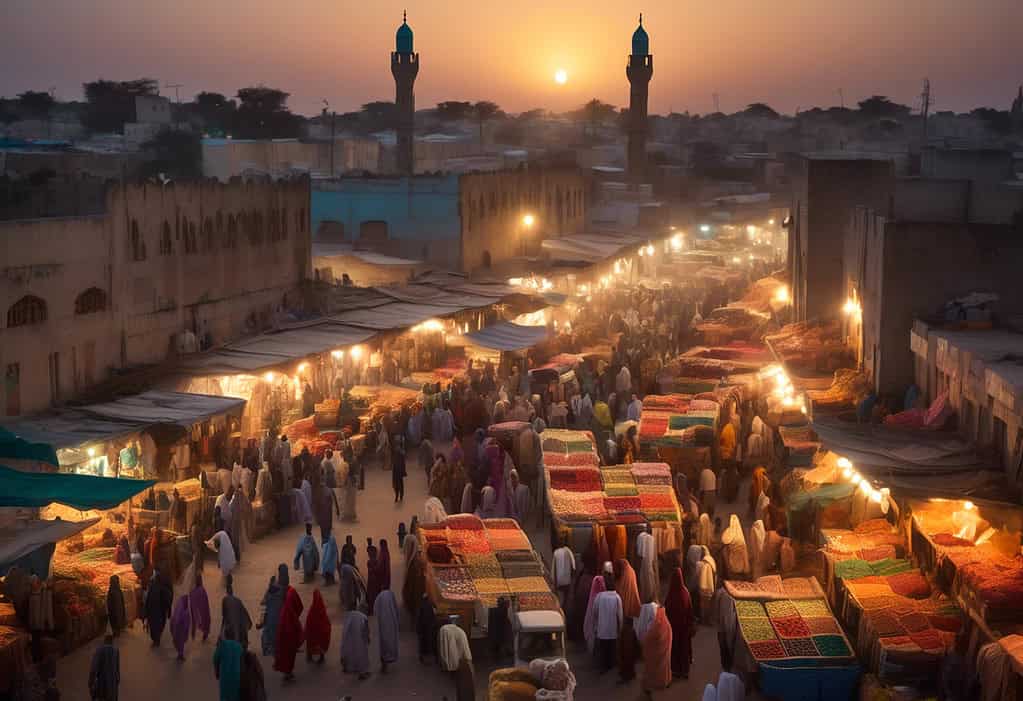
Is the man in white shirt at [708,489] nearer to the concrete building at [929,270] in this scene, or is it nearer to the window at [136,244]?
the concrete building at [929,270]

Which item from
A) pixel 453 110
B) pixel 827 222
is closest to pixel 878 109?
pixel 453 110

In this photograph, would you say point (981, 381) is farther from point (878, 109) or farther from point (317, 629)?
point (878, 109)

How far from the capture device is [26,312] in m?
16.7

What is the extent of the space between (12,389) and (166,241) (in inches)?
192

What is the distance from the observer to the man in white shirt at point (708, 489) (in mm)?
17641

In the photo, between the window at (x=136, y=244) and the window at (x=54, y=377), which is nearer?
the window at (x=54, y=377)

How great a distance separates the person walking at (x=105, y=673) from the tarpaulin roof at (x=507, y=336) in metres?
14.9

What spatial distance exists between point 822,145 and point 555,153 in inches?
1062

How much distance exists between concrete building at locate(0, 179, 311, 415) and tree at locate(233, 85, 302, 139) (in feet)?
174

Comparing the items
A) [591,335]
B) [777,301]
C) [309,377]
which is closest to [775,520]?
[309,377]

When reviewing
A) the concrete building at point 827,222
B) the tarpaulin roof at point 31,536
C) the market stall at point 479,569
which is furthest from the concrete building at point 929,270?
the tarpaulin roof at point 31,536

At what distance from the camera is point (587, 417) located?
2183cm

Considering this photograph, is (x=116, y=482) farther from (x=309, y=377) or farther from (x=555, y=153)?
(x=555, y=153)

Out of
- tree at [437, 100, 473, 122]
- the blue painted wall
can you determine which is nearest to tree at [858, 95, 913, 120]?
tree at [437, 100, 473, 122]
